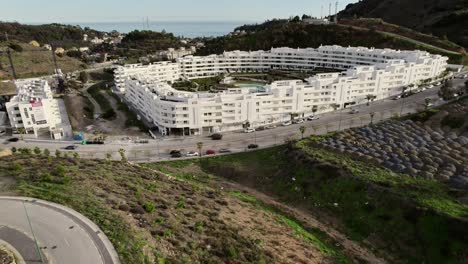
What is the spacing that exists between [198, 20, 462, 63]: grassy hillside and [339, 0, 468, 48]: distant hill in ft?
98.1

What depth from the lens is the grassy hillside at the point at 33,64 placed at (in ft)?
395

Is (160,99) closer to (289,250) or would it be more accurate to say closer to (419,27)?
(289,250)

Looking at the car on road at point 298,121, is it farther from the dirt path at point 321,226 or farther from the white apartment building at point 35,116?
the white apartment building at point 35,116

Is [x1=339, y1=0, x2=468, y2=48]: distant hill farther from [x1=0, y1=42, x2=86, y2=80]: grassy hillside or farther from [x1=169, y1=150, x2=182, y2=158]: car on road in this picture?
[x1=0, y1=42, x2=86, y2=80]: grassy hillside

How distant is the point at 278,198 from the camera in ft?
137

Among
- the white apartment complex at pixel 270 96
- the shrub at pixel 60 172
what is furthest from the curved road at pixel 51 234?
the white apartment complex at pixel 270 96

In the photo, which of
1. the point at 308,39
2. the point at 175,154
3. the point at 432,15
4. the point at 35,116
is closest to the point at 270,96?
the point at 175,154

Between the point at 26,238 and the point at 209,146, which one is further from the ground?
the point at 26,238

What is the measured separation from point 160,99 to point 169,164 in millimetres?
19761

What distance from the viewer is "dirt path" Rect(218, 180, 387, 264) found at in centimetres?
3040

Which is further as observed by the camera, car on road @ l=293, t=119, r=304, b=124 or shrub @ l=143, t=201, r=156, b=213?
car on road @ l=293, t=119, r=304, b=124

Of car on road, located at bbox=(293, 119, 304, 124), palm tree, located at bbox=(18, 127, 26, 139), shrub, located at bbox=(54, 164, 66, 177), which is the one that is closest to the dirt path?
shrub, located at bbox=(54, 164, 66, 177)

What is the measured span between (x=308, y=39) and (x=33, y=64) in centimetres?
12536

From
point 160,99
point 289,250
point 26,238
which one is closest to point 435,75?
point 160,99
